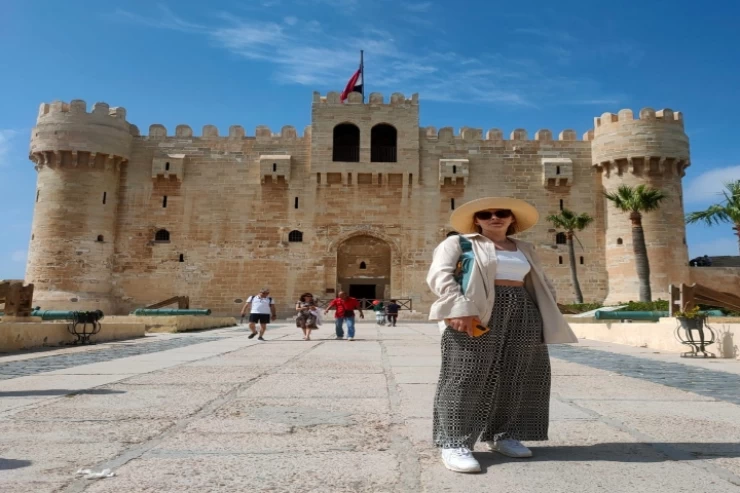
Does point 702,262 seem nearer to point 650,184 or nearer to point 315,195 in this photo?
point 650,184

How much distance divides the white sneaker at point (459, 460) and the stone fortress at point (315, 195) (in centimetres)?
2196

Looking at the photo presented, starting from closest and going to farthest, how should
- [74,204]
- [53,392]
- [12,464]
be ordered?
[12,464] → [53,392] → [74,204]


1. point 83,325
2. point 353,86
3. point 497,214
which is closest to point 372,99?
point 353,86

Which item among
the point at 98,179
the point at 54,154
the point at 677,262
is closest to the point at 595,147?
the point at 677,262

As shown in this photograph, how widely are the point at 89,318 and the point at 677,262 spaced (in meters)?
22.9

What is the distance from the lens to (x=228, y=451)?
231 cm

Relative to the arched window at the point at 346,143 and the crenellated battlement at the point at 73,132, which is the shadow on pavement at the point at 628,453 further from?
the crenellated battlement at the point at 73,132

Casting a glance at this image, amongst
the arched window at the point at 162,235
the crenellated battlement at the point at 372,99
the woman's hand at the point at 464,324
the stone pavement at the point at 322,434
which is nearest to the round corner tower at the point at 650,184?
the crenellated battlement at the point at 372,99

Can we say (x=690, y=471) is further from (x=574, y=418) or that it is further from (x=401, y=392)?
(x=401, y=392)

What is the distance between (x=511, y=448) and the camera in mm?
2367

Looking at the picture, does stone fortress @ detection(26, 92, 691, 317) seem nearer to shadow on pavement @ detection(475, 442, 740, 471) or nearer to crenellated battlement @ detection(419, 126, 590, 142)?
crenellated battlement @ detection(419, 126, 590, 142)

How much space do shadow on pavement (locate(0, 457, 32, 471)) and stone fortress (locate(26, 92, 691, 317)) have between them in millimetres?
22095

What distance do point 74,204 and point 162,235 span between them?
149 inches

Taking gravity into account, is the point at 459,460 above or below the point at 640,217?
below
